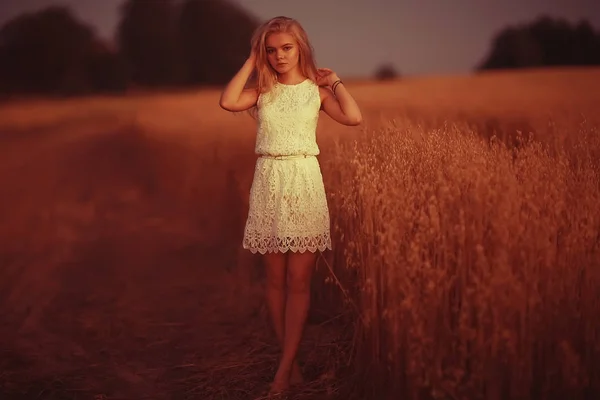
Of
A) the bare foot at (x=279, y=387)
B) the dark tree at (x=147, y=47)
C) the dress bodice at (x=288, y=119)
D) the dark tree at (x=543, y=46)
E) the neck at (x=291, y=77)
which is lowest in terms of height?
the bare foot at (x=279, y=387)

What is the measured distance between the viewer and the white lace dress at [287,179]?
2.48 metres

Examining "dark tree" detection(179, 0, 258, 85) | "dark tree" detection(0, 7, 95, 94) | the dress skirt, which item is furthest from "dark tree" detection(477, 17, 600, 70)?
"dark tree" detection(0, 7, 95, 94)

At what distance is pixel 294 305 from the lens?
103 inches

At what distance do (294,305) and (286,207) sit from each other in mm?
372

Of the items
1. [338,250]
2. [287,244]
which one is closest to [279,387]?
[287,244]

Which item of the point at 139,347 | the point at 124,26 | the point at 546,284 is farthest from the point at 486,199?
the point at 124,26

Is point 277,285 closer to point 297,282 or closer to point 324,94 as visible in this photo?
point 297,282

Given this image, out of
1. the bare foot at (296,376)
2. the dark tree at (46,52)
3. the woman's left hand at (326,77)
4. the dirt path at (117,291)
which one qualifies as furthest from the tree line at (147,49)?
the bare foot at (296,376)

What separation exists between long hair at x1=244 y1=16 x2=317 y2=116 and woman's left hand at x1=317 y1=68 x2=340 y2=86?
17mm

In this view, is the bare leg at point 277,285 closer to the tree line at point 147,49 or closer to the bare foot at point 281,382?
the bare foot at point 281,382

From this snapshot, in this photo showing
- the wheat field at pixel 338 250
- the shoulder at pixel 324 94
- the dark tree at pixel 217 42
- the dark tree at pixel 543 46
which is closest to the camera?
the wheat field at pixel 338 250

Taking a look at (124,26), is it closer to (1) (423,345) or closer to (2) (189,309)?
(2) (189,309)

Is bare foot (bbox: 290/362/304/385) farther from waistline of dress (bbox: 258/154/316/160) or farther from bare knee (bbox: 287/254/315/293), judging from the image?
waistline of dress (bbox: 258/154/316/160)

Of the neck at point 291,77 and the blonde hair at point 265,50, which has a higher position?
the blonde hair at point 265,50
